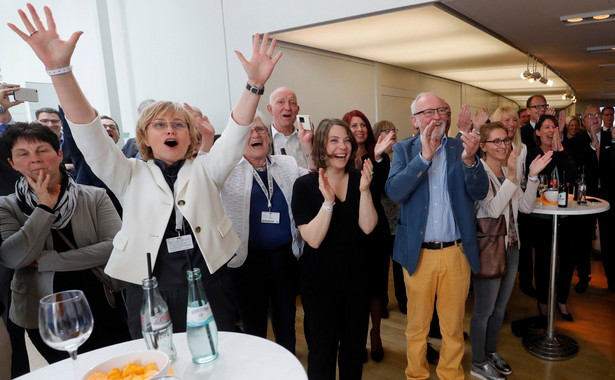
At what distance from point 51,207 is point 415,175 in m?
1.73

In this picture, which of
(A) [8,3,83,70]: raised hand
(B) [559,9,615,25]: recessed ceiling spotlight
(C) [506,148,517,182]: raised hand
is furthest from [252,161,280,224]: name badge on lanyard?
(B) [559,9,615,25]: recessed ceiling spotlight

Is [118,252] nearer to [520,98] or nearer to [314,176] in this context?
[314,176]

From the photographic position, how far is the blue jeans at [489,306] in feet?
7.34

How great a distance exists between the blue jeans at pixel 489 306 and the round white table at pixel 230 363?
1.56 metres

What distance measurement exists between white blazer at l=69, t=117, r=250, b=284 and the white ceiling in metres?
2.35

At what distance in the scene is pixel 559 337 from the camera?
2705mm

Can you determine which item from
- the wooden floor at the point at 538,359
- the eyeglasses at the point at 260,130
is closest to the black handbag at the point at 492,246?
the wooden floor at the point at 538,359

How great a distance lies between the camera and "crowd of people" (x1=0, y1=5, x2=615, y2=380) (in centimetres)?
145

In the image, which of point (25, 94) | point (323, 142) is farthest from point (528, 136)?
point (25, 94)

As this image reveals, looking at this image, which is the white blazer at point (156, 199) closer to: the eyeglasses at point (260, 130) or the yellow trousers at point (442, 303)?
the eyeglasses at point (260, 130)

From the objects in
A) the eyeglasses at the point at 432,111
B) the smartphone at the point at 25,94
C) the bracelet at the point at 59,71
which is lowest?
the eyeglasses at the point at 432,111

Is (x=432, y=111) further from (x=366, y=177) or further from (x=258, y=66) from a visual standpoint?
(x=258, y=66)

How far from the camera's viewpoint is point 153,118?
1.48m

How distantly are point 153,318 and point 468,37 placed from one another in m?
5.63
